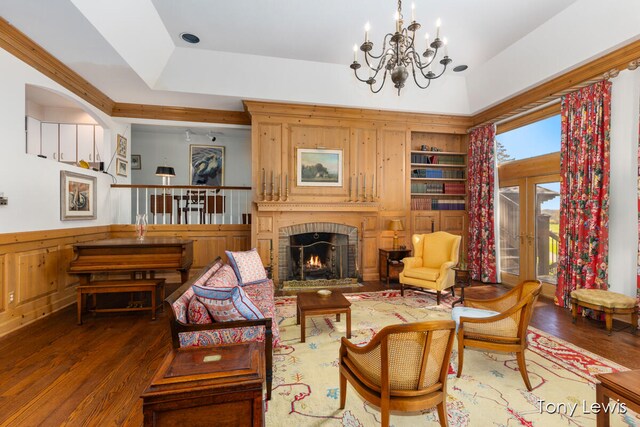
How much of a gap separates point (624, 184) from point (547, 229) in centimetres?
145

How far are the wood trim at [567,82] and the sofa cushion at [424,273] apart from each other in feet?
11.0

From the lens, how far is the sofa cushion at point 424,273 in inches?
181

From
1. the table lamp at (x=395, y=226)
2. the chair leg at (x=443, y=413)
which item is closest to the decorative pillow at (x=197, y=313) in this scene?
the chair leg at (x=443, y=413)

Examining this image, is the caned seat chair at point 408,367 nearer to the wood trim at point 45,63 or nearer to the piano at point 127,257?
the piano at point 127,257

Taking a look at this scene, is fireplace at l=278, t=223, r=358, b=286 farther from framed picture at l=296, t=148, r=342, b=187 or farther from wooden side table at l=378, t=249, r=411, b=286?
framed picture at l=296, t=148, r=342, b=187

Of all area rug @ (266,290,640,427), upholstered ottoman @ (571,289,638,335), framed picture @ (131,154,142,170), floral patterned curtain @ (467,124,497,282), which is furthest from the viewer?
framed picture @ (131,154,142,170)

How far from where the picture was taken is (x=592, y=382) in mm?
2438

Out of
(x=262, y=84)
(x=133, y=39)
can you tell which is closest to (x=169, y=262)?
(x=133, y=39)

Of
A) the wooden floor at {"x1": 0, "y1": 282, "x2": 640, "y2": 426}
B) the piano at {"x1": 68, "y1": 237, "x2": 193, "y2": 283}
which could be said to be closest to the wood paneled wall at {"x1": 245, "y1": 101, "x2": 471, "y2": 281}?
the piano at {"x1": 68, "y1": 237, "x2": 193, "y2": 283}

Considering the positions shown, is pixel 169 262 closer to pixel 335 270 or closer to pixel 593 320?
pixel 335 270

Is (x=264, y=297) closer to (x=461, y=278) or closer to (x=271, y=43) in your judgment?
(x=461, y=278)

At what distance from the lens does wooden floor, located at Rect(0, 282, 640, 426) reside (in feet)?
6.91

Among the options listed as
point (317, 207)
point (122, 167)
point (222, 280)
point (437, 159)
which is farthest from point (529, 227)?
point (122, 167)

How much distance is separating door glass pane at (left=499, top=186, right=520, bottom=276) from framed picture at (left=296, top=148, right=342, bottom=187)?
11.3 feet
